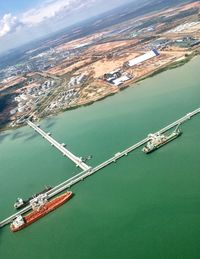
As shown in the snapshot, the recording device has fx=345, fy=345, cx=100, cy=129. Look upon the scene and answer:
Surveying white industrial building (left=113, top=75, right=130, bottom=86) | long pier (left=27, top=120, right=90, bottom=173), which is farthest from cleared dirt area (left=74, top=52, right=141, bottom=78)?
long pier (left=27, top=120, right=90, bottom=173)

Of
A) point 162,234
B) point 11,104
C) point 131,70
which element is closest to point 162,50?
point 131,70

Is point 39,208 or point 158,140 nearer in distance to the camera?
point 39,208

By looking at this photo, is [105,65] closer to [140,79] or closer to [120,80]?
[120,80]

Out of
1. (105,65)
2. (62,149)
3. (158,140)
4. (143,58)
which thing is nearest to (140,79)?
(143,58)

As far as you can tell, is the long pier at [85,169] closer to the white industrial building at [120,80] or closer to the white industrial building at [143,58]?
the white industrial building at [120,80]

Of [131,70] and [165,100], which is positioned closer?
[165,100]

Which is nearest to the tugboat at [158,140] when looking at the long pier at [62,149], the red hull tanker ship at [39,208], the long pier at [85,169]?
the long pier at [85,169]

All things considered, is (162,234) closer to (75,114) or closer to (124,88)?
(75,114)
